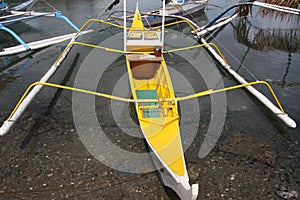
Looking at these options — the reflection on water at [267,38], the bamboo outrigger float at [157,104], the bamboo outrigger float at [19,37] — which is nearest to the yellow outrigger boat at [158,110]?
the bamboo outrigger float at [157,104]

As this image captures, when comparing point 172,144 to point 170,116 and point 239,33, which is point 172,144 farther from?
point 239,33

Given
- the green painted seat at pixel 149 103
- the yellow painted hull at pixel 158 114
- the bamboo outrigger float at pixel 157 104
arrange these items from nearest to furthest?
the bamboo outrigger float at pixel 157 104
the yellow painted hull at pixel 158 114
the green painted seat at pixel 149 103

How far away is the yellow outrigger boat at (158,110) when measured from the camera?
5004mm

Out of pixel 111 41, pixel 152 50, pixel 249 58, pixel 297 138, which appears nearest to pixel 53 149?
pixel 152 50

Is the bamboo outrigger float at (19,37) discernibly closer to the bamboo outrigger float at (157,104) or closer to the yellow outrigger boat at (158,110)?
the bamboo outrigger float at (157,104)

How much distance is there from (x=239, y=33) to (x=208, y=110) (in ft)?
33.2

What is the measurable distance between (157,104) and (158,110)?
802mm

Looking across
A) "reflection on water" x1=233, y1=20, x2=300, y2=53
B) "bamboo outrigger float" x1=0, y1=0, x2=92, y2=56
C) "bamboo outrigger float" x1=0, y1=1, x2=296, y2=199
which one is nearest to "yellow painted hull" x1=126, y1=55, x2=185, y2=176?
"bamboo outrigger float" x1=0, y1=1, x2=296, y2=199

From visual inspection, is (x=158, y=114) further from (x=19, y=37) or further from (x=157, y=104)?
(x=19, y=37)

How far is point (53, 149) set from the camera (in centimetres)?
688

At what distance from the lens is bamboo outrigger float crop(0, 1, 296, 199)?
513cm

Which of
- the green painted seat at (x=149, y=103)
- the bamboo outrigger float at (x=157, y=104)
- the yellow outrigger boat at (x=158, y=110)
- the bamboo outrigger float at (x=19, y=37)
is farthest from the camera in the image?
the bamboo outrigger float at (x=19, y=37)

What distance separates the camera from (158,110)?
23.4 feet

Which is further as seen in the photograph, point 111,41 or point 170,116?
point 111,41
